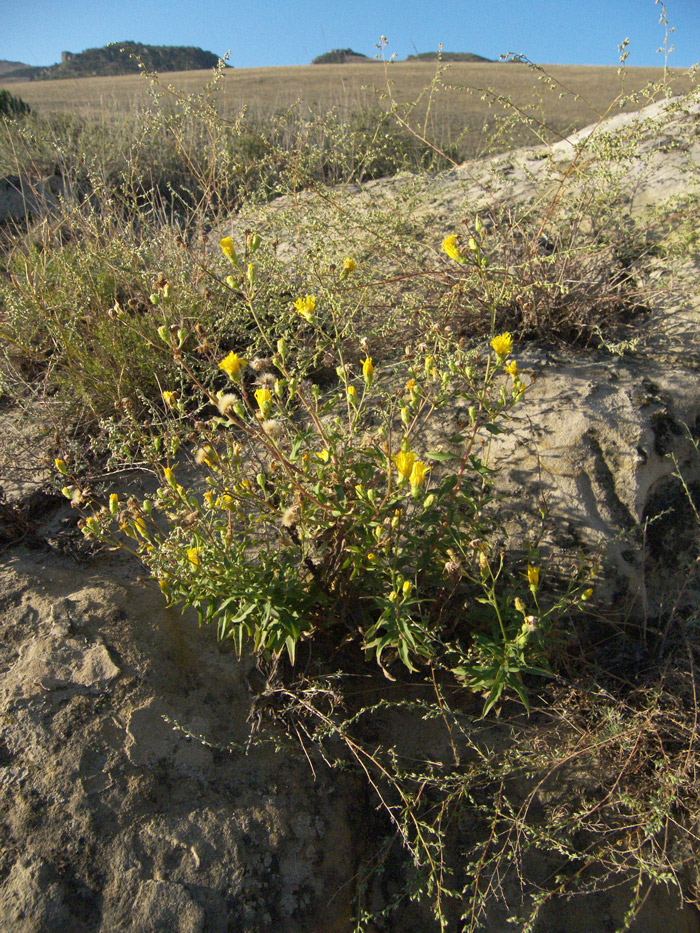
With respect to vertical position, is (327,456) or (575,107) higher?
(575,107)

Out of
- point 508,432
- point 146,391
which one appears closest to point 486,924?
point 508,432

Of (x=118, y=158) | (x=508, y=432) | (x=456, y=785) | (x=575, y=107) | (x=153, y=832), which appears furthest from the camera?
(x=575, y=107)

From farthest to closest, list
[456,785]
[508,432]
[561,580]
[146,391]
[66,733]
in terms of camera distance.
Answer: [146,391]
[508,432]
[561,580]
[456,785]
[66,733]

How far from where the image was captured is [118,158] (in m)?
6.76

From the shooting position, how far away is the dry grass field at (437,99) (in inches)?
130

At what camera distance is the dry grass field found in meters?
3.30

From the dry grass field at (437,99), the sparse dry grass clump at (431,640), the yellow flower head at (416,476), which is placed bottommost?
the sparse dry grass clump at (431,640)

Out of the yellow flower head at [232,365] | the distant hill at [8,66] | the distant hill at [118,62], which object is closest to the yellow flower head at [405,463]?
the yellow flower head at [232,365]

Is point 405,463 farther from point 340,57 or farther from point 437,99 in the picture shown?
point 340,57

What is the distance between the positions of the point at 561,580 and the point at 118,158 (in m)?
6.94

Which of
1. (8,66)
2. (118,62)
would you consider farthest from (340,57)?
(8,66)

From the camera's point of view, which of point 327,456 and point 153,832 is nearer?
point 153,832

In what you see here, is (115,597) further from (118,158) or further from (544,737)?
(118,158)

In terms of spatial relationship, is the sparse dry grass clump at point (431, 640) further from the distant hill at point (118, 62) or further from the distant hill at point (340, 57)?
the distant hill at point (340, 57)
